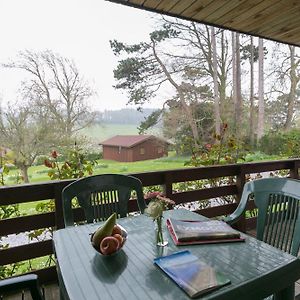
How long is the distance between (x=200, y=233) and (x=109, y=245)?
0.43 meters

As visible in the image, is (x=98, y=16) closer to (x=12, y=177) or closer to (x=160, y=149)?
(x=160, y=149)

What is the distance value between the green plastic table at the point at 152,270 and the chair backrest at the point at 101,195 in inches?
17.5

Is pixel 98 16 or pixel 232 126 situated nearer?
pixel 98 16

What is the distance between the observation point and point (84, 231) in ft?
4.39

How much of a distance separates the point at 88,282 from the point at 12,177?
185cm

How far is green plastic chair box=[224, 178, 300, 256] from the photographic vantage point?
1.47 metres

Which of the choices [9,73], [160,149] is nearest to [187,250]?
[9,73]

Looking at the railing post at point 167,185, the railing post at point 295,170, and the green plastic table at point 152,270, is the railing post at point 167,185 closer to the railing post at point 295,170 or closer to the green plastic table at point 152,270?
the green plastic table at point 152,270

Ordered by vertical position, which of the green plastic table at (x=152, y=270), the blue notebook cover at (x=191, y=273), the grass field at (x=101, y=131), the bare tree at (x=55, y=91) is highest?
the bare tree at (x=55, y=91)

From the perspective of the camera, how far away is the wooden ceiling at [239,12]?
196 centimetres

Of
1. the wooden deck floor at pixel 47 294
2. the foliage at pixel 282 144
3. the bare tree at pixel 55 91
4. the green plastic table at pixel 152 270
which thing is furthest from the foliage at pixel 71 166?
the foliage at pixel 282 144

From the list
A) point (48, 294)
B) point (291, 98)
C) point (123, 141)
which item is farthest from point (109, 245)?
point (291, 98)

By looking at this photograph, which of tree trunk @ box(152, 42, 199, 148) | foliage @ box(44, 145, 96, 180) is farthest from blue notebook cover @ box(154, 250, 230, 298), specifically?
tree trunk @ box(152, 42, 199, 148)

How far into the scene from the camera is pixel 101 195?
1.76m
